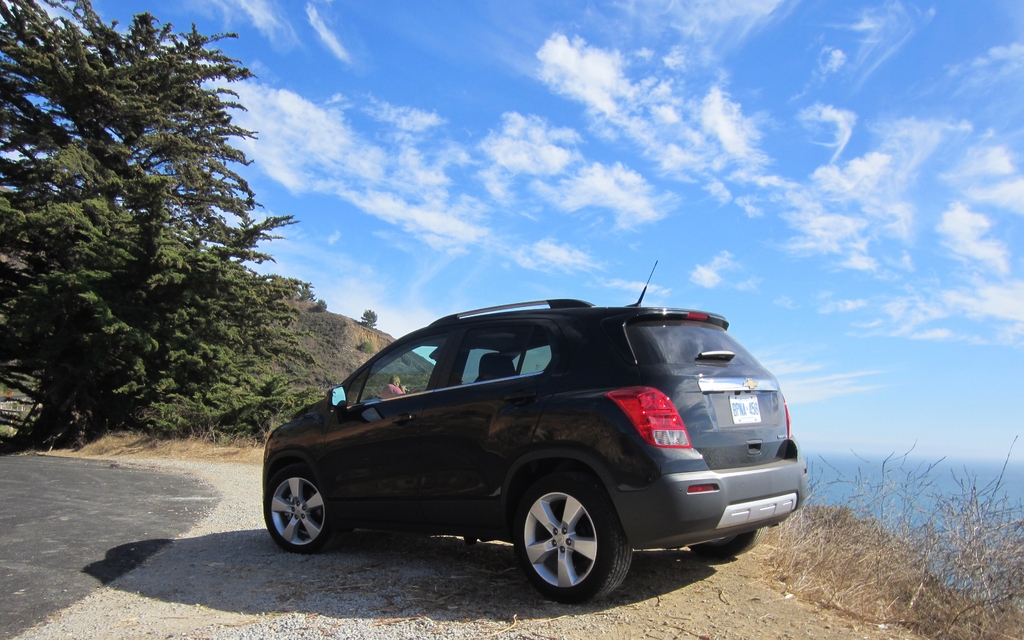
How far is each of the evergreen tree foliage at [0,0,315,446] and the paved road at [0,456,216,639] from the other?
22.5ft

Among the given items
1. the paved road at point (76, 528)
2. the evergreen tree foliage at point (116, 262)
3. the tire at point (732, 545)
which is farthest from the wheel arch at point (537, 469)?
the evergreen tree foliage at point (116, 262)

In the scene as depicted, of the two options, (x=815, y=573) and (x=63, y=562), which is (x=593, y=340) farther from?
(x=63, y=562)

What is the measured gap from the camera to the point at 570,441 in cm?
419

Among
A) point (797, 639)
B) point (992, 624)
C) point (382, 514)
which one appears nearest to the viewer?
point (797, 639)

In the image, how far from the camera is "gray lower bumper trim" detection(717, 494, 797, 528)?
13.2 feet

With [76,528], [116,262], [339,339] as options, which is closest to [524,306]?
[76,528]

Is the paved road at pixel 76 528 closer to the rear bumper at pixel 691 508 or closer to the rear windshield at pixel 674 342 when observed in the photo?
the rear bumper at pixel 691 508

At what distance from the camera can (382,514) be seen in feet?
17.4

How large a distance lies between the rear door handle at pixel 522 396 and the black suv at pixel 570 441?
0.05ft

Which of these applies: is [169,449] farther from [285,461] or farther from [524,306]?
[524,306]

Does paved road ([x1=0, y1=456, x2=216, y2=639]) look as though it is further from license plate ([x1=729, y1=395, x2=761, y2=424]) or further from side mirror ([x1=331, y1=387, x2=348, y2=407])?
license plate ([x1=729, y1=395, x2=761, y2=424])

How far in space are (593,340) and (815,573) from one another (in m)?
2.32

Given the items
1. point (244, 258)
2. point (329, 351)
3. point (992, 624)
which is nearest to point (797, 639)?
point (992, 624)

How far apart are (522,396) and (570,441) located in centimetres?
48
